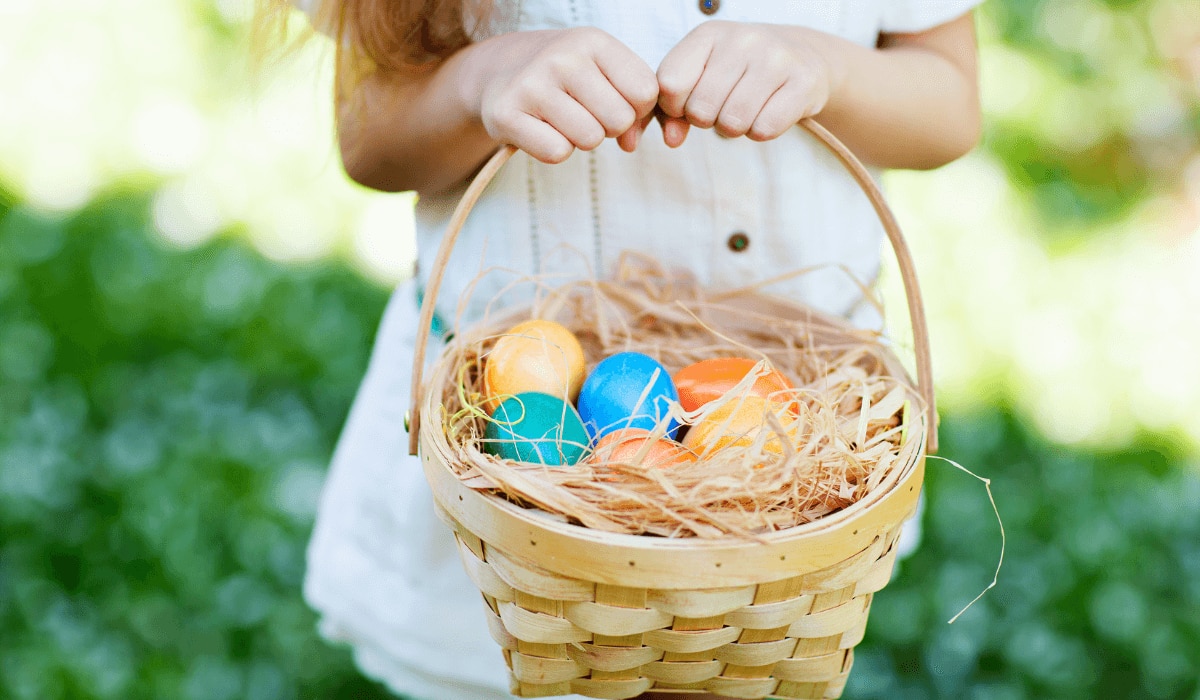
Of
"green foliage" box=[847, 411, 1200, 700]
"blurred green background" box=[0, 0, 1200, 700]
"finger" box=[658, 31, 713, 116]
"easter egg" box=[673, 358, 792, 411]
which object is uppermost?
"finger" box=[658, 31, 713, 116]

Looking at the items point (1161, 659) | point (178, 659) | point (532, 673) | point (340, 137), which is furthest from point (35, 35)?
point (1161, 659)

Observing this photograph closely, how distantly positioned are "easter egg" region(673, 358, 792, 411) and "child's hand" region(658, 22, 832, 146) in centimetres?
23

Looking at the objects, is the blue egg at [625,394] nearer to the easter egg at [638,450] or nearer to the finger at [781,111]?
the easter egg at [638,450]

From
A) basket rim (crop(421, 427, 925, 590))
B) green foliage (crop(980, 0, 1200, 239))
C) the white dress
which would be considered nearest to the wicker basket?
basket rim (crop(421, 427, 925, 590))

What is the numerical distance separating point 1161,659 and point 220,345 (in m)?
1.89

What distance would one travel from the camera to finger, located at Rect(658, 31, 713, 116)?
31.2 inches

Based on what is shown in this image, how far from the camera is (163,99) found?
271 centimetres

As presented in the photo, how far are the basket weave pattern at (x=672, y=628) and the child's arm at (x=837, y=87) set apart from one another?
1.14 feet

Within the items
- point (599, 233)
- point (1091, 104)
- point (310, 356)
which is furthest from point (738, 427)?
point (1091, 104)

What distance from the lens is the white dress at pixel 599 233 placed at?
1001mm

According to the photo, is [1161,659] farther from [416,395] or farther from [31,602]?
[31,602]

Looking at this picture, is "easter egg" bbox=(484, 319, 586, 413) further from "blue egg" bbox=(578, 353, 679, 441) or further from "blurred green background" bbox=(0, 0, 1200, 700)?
"blurred green background" bbox=(0, 0, 1200, 700)

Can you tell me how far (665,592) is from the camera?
2.31 feet

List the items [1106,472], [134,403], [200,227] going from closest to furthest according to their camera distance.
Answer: [1106,472], [134,403], [200,227]
